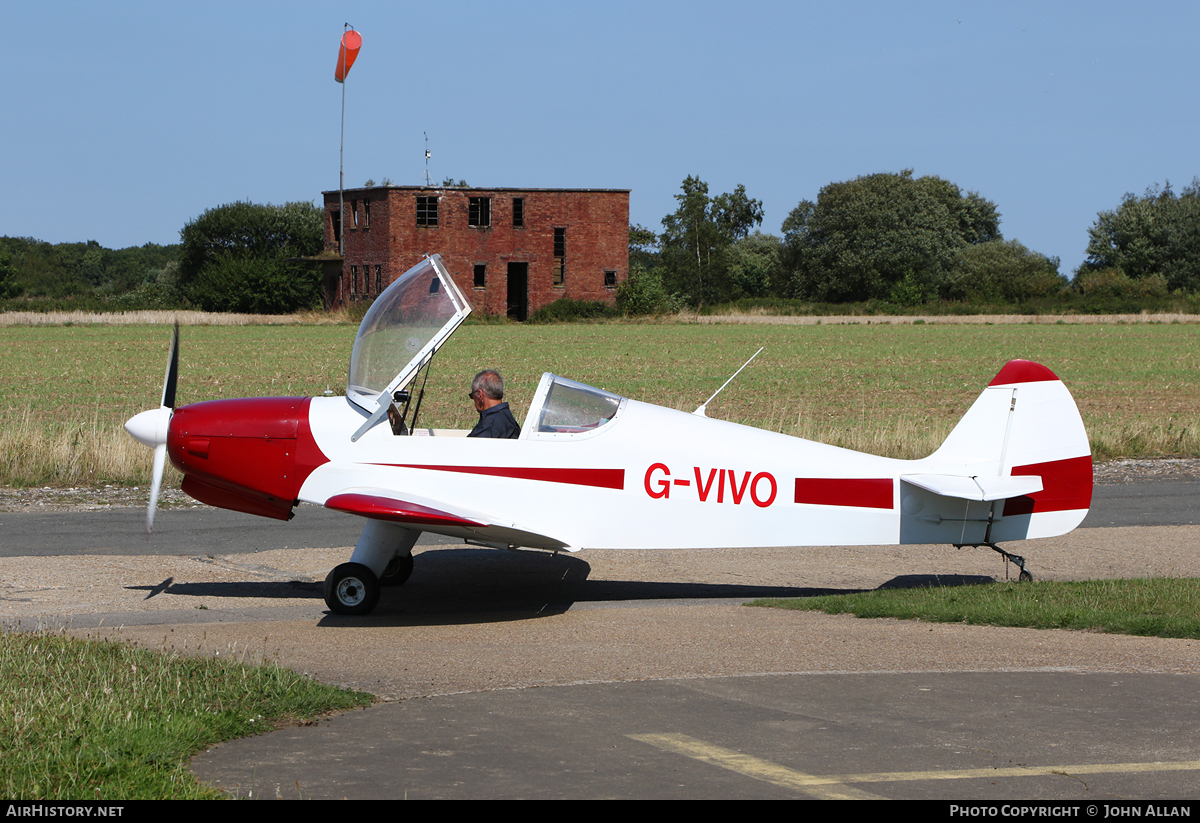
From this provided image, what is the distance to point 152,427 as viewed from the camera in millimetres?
8547

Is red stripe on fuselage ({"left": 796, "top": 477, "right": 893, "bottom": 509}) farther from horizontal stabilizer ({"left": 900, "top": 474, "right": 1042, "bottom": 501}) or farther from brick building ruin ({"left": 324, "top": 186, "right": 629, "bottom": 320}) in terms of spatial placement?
brick building ruin ({"left": 324, "top": 186, "right": 629, "bottom": 320})

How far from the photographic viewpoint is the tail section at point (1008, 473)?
8461mm

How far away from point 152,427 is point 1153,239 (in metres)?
103

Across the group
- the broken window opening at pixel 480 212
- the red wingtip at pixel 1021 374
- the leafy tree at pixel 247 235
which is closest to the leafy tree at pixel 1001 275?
the broken window opening at pixel 480 212

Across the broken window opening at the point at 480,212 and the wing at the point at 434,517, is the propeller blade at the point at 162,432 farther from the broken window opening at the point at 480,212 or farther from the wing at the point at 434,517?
the broken window opening at the point at 480,212

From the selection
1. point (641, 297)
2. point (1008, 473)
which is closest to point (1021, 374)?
point (1008, 473)

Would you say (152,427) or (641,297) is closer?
(152,427)

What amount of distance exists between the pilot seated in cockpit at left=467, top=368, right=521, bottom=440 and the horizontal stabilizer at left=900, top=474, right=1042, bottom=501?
2.99m

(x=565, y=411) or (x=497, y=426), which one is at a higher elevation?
(x=565, y=411)

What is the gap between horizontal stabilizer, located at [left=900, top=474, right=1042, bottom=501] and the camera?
8336 millimetres

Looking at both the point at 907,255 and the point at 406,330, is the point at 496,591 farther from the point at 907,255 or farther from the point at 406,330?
the point at 907,255

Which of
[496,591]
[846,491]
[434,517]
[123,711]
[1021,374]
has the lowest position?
[496,591]

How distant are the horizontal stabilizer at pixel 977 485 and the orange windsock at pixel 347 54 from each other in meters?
68.8
